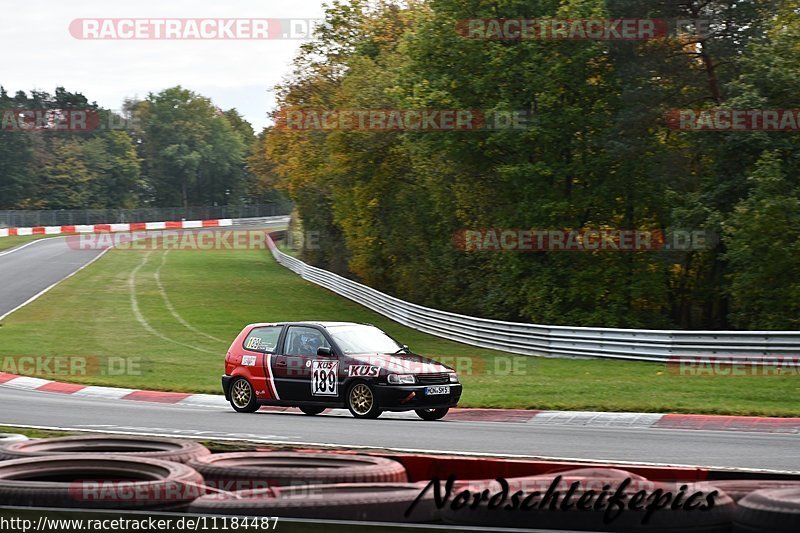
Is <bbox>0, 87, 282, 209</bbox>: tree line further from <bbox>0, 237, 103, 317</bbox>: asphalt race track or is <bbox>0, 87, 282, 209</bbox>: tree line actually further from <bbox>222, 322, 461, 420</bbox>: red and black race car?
<bbox>222, 322, 461, 420</bbox>: red and black race car

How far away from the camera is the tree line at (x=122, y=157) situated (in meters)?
108

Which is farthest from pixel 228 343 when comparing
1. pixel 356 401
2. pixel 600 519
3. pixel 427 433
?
pixel 600 519

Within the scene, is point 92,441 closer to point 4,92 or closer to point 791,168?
point 791,168

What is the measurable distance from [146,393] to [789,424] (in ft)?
41.2

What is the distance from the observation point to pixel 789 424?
14.3m

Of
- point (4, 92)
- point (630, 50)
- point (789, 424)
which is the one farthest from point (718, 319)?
point (4, 92)

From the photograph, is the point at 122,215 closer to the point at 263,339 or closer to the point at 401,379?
the point at 263,339

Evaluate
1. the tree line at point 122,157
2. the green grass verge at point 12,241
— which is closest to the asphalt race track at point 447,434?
the green grass verge at point 12,241

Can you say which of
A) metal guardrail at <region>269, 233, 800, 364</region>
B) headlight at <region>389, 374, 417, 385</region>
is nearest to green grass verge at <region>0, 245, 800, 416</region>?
metal guardrail at <region>269, 233, 800, 364</region>

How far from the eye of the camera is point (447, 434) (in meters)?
13.3

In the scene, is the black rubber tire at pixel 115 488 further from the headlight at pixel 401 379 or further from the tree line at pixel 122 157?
the tree line at pixel 122 157

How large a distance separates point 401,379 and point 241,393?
10.8 ft

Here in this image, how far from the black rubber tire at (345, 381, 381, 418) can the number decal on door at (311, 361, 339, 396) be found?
0.81 ft

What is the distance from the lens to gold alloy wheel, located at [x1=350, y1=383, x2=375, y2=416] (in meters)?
15.6
